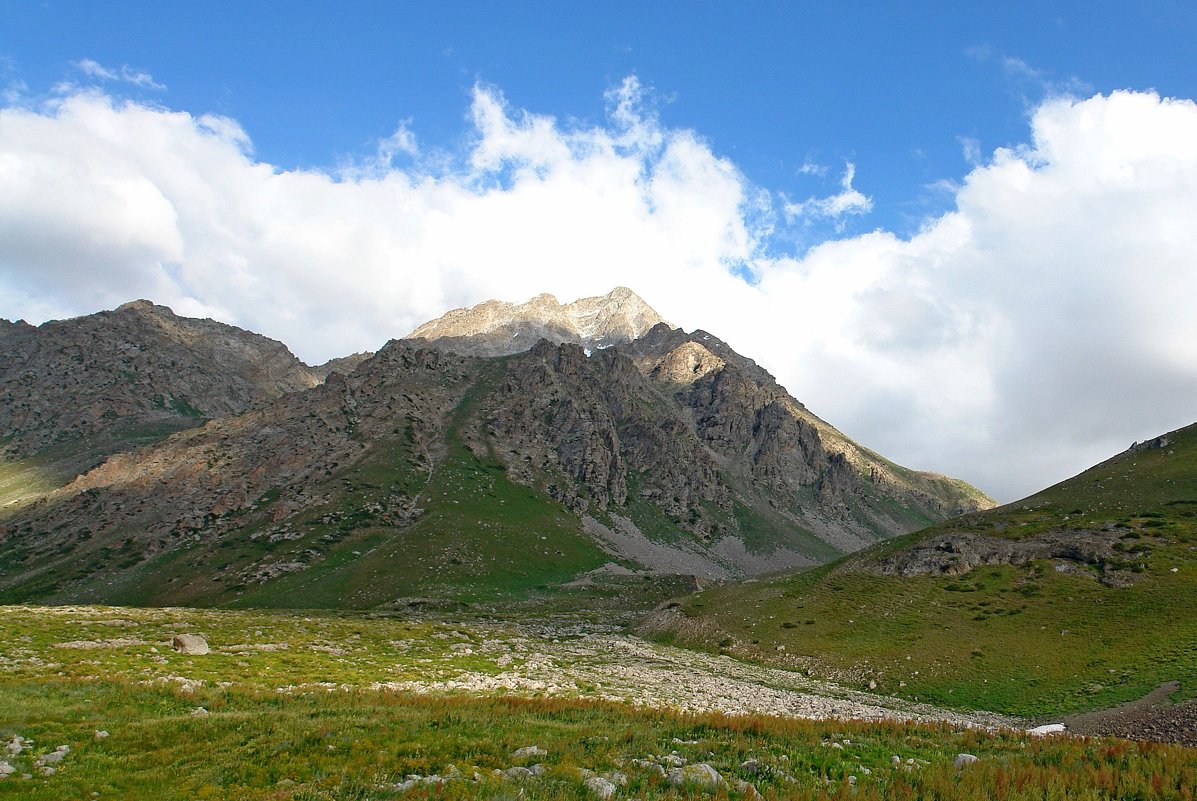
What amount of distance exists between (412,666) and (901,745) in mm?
35728

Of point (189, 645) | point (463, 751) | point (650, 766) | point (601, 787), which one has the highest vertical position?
point (601, 787)

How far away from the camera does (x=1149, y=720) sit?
110 feet

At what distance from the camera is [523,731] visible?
2164cm

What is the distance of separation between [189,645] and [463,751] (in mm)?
39300

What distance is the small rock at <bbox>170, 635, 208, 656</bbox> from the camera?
147 feet

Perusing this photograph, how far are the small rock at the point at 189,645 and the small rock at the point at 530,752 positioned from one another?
125 ft

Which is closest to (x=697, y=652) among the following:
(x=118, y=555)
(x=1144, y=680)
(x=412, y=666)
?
(x=412, y=666)

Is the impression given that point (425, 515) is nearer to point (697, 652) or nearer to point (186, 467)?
point (186, 467)

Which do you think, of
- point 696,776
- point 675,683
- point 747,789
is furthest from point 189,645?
point 747,789

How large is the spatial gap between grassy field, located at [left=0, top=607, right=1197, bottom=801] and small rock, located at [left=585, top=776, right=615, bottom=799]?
19 cm

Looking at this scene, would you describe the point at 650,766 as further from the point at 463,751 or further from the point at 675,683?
the point at 675,683

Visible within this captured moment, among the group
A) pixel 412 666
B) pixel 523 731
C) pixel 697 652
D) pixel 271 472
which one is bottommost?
pixel 697 652

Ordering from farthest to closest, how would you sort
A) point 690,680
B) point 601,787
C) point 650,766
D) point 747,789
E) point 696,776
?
point 690,680, point 650,766, point 696,776, point 747,789, point 601,787

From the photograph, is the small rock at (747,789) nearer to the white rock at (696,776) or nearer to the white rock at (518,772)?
the white rock at (696,776)
